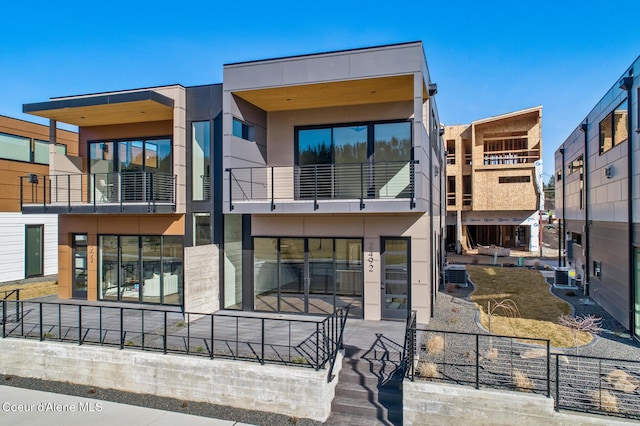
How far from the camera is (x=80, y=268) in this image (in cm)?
1472

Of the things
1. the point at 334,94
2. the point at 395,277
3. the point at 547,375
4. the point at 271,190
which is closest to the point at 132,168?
the point at 271,190

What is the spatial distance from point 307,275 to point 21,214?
15.3m

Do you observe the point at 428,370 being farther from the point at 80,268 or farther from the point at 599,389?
the point at 80,268

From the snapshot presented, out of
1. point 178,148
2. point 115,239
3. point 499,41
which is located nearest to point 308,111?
point 178,148

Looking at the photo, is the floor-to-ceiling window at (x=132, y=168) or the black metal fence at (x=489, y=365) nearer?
the black metal fence at (x=489, y=365)

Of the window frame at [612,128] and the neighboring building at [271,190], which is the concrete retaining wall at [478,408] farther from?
the window frame at [612,128]

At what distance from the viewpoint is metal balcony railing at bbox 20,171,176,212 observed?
1300cm

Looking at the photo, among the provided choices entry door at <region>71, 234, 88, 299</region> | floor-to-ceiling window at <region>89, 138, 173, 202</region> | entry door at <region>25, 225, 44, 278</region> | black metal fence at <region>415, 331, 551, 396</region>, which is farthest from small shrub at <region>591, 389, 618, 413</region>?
entry door at <region>25, 225, 44, 278</region>

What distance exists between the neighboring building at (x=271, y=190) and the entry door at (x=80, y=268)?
0.24 ft

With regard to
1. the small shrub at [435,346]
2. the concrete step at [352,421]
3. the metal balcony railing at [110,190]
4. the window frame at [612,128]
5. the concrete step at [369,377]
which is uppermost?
the window frame at [612,128]

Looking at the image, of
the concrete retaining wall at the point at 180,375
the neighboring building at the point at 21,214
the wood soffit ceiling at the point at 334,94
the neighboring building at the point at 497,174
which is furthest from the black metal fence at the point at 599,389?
the neighboring building at the point at 497,174

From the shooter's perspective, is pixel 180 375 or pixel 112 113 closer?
pixel 180 375

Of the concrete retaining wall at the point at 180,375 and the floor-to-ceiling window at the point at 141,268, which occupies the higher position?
the floor-to-ceiling window at the point at 141,268

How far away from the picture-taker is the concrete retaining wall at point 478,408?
6250 mm
